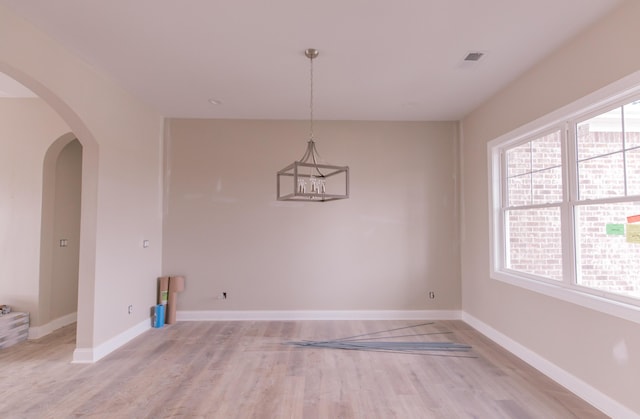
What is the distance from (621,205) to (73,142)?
6.00 m

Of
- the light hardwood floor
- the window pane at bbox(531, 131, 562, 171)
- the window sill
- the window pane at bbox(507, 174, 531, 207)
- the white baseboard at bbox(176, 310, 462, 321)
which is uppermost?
the window pane at bbox(531, 131, 562, 171)

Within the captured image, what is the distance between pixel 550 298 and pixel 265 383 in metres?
2.64

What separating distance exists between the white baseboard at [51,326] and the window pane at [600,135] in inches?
233

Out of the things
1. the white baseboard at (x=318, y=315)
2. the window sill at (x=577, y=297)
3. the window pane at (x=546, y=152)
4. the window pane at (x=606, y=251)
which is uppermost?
the window pane at (x=546, y=152)

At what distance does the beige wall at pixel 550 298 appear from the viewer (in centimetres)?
235

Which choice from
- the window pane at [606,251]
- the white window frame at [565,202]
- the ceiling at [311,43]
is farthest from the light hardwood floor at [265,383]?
the ceiling at [311,43]

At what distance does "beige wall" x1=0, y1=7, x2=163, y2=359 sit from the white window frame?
4278 millimetres

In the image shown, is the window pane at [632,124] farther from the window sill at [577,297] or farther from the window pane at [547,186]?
the window sill at [577,297]

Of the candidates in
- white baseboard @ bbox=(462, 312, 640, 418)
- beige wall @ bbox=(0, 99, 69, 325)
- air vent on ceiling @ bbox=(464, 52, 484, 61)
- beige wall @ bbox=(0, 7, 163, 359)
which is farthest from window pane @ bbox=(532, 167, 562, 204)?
beige wall @ bbox=(0, 99, 69, 325)

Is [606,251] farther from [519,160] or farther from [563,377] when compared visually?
[519,160]

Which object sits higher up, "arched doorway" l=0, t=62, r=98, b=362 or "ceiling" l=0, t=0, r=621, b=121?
"ceiling" l=0, t=0, r=621, b=121

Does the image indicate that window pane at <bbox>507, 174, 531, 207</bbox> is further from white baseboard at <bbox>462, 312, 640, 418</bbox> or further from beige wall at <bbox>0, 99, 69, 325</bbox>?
beige wall at <bbox>0, 99, 69, 325</bbox>

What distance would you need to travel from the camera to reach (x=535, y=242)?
3547mm

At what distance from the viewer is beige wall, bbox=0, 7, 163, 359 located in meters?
2.76
